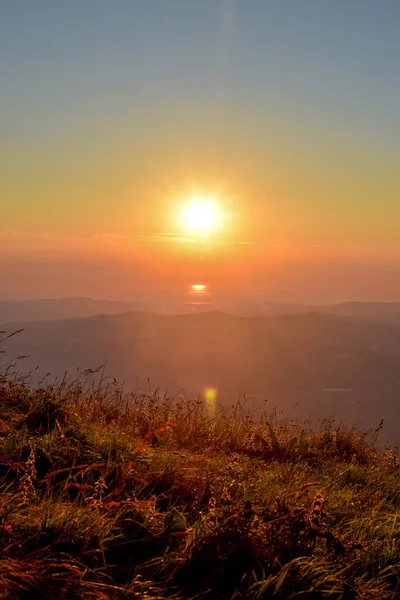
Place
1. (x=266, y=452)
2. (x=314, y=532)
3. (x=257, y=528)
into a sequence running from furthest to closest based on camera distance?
1. (x=266, y=452)
2. (x=257, y=528)
3. (x=314, y=532)

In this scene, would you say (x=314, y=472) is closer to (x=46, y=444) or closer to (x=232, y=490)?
(x=232, y=490)

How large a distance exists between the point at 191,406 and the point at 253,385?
6464 inches

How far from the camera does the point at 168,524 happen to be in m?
4.24

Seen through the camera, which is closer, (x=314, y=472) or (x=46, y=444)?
(x=46, y=444)

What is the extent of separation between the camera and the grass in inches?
135

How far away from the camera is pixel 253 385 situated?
171 meters

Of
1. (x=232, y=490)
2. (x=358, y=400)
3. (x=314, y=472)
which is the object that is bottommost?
(x=358, y=400)

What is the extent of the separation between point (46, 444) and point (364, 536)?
3174mm

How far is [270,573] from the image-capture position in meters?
3.76

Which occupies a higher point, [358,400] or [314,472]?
[314,472]

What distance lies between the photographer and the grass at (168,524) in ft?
11.3

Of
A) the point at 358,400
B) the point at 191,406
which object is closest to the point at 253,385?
the point at 358,400

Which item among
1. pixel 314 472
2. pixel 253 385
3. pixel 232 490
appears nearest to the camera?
pixel 232 490

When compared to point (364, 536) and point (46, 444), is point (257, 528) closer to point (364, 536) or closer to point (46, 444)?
point (364, 536)
